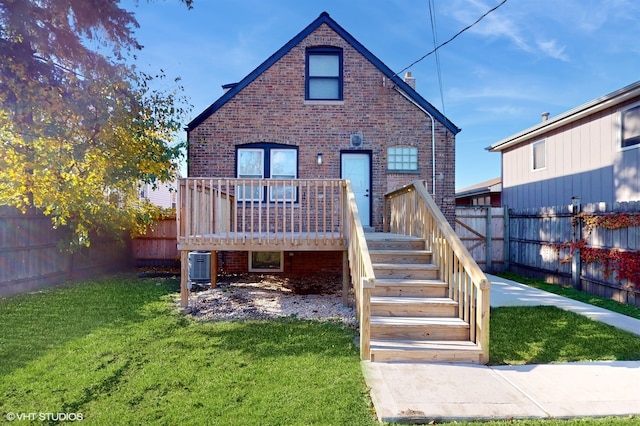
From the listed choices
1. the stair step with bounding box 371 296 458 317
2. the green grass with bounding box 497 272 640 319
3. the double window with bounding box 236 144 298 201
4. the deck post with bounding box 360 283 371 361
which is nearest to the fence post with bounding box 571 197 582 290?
the green grass with bounding box 497 272 640 319

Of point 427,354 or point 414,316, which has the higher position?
point 414,316

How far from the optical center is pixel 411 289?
4.97m

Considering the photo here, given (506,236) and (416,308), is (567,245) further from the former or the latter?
(416,308)

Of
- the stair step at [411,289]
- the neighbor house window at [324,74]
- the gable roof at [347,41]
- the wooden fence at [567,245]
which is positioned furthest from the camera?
the neighbor house window at [324,74]

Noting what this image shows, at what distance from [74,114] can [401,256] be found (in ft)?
24.4

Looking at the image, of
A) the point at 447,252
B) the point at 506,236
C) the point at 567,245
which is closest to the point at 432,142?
the point at 506,236

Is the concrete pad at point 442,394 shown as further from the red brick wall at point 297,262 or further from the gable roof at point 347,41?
the gable roof at point 347,41

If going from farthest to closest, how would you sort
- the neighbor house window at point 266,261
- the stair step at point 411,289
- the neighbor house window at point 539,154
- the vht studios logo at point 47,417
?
1. the neighbor house window at point 539,154
2. the neighbor house window at point 266,261
3. the stair step at point 411,289
4. the vht studios logo at point 47,417

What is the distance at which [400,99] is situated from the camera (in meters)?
9.27

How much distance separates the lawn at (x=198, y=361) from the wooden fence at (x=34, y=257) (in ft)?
4.50

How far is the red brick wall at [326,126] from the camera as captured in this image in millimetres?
9152

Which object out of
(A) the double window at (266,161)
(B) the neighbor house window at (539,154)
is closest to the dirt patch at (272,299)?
(A) the double window at (266,161)

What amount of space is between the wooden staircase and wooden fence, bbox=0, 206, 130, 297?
730 centimetres

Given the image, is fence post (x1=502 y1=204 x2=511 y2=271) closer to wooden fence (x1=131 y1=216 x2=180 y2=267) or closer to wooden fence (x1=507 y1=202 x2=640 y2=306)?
wooden fence (x1=507 y1=202 x2=640 y2=306)
